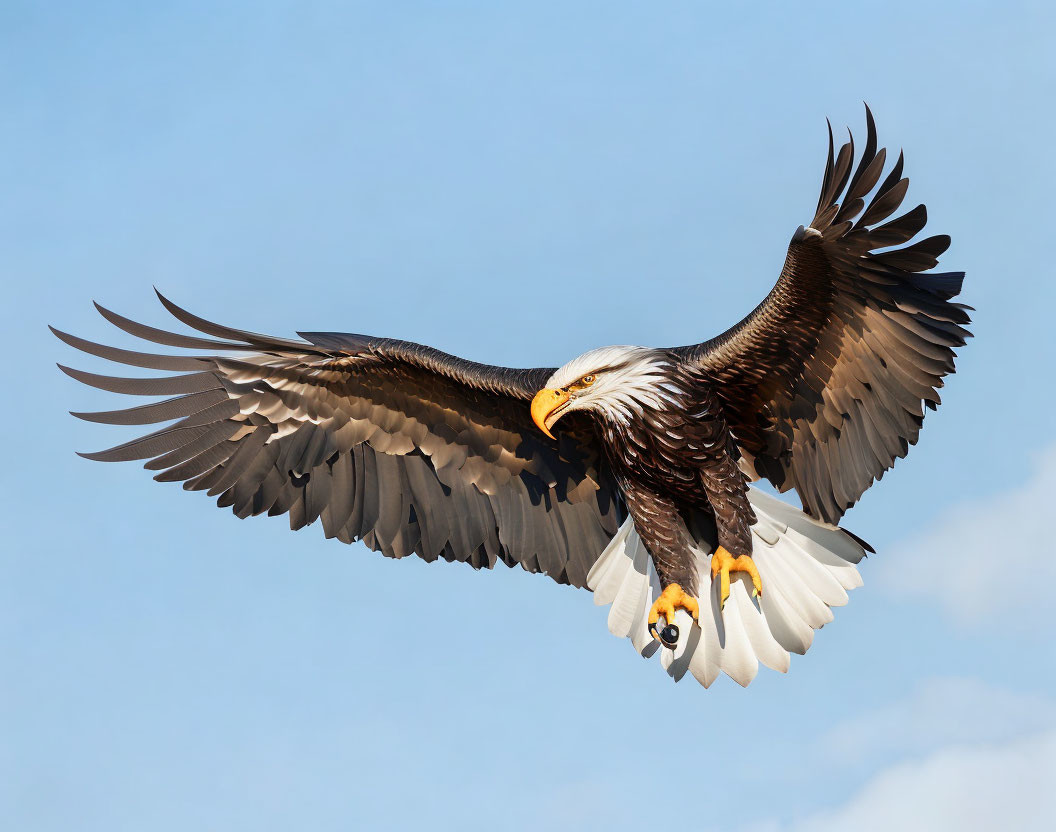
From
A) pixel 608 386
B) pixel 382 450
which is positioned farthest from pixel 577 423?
pixel 382 450

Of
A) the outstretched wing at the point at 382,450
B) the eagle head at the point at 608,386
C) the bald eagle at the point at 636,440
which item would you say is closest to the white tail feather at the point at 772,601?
the bald eagle at the point at 636,440

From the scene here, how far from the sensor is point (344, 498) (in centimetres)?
752

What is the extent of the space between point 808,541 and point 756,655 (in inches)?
25.5

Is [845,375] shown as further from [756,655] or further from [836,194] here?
[756,655]

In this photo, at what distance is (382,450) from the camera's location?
24.9ft

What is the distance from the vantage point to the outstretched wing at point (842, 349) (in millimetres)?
5992

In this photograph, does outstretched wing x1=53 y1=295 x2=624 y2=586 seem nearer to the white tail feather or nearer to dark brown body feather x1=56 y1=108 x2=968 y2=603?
dark brown body feather x1=56 y1=108 x2=968 y2=603

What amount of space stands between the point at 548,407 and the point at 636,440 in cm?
47

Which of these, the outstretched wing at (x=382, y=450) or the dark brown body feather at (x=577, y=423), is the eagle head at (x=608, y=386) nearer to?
the dark brown body feather at (x=577, y=423)

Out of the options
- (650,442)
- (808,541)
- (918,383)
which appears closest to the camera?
(918,383)

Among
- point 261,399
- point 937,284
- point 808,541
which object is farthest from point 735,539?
point 261,399

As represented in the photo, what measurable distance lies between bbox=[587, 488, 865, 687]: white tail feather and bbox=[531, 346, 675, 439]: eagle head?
0.93 meters

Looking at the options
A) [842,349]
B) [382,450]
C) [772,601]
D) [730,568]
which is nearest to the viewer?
[842,349]

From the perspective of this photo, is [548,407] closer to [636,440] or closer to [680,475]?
[636,440]
